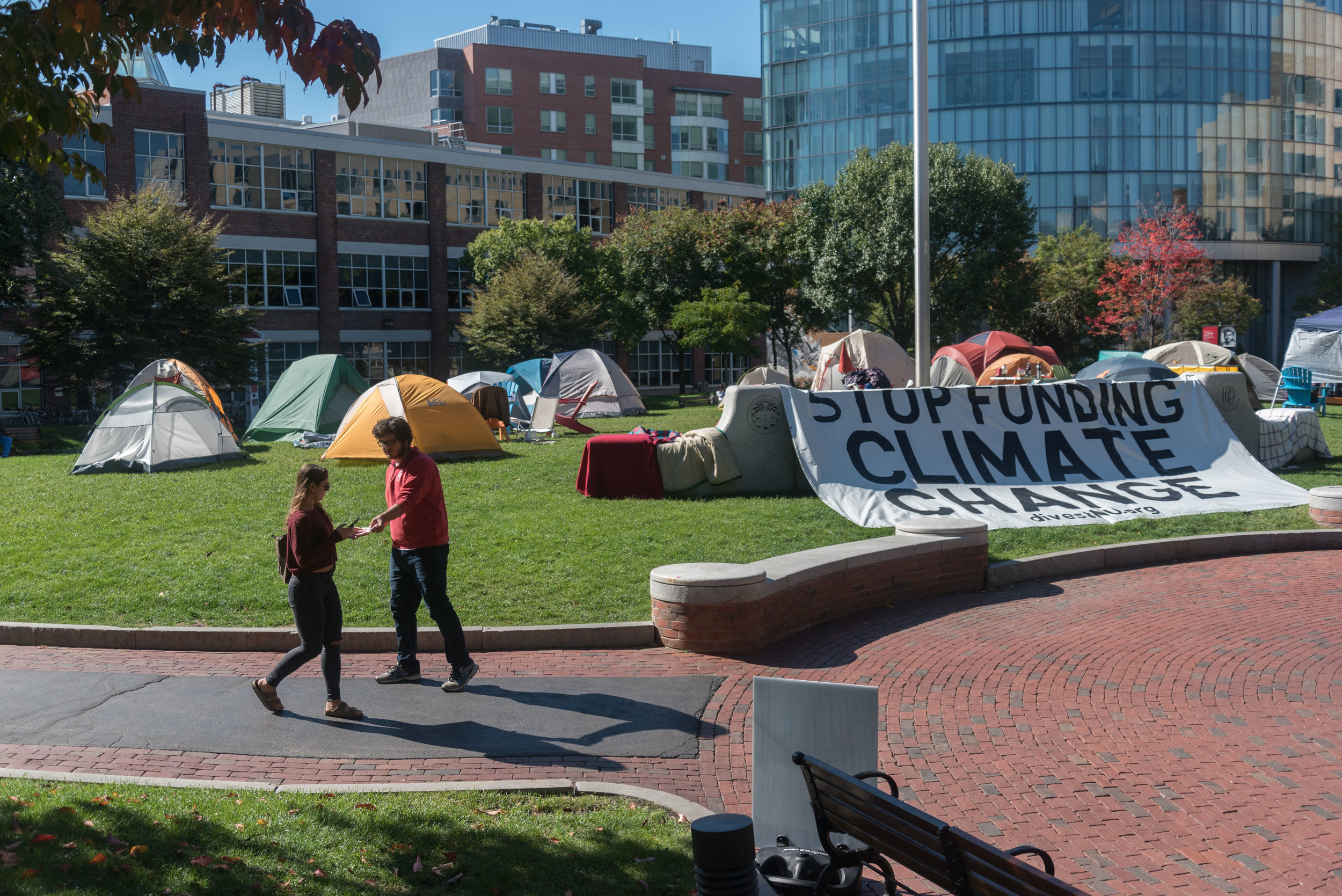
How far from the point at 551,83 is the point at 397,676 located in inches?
3037

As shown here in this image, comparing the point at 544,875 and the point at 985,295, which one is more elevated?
the point at 985,295

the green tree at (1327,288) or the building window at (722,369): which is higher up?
the green tree at (1327,288)

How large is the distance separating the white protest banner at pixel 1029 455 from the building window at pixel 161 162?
36.6 m

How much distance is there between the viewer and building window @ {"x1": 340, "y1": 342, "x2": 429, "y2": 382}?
2045 inches

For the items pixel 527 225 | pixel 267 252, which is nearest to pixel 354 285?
pixel 267 252

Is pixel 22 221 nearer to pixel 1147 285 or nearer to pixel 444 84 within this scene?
pixel 1147 285

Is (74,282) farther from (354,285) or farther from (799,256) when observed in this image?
(799,256)

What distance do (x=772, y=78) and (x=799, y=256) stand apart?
40.3m

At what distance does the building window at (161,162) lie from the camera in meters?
43.6

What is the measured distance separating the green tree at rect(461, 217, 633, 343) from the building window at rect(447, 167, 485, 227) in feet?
15.2

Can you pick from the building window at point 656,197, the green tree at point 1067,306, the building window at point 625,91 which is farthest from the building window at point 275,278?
the building window at point 625,91

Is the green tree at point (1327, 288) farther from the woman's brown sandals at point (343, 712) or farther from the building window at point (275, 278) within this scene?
the woman's brown sandals at point (343, 712)

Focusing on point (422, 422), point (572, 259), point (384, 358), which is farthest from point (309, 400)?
point (384, 358)

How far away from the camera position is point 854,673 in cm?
808
